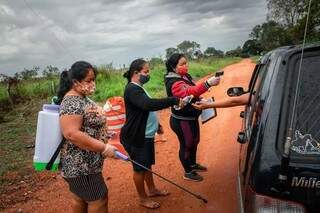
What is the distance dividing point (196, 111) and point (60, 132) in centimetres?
244

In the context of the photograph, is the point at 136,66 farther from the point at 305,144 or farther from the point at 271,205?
the point at 271,205

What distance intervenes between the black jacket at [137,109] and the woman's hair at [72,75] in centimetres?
100

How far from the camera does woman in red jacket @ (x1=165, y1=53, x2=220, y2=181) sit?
209 inches

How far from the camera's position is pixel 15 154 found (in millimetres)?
8594

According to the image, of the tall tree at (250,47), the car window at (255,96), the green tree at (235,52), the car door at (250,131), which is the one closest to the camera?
the car door at (250,131)

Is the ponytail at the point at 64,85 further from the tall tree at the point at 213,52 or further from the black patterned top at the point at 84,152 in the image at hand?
the tall tree at the point at 213,52

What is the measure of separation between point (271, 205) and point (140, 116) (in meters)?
2.75

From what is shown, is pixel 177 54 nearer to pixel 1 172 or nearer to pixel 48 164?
pixel 48 164

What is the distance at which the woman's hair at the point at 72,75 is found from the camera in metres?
3.56

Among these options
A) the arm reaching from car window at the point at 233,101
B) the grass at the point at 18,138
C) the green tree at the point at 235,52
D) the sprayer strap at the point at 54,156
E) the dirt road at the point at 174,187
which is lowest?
the grass at the point at 18,138

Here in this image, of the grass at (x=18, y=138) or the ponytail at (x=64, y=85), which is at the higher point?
the ponytail at (x=64, y=85)

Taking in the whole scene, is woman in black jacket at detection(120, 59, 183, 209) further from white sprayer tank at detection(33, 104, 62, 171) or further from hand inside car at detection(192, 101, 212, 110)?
white sprayer tank at detection(33, 104, 62, 171)

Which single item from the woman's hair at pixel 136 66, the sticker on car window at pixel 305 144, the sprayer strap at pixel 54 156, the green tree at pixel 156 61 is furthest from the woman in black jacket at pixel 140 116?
the green tree at pixel 156 61

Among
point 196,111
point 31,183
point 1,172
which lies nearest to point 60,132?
point 196,111
